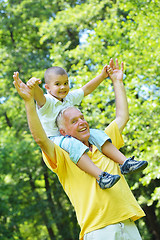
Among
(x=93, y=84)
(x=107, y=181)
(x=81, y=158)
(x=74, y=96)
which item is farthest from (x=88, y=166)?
(x=93, y=84)

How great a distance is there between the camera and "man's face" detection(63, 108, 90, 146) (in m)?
2.30

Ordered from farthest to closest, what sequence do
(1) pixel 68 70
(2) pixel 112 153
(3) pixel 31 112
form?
(1) pixel 68 70
(2) pixel 112 153
(3) pixel 31 112

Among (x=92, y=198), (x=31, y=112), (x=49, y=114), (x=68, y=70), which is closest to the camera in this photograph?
(x=31, y=112)

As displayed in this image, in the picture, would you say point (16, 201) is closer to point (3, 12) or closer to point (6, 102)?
point (6, 102)

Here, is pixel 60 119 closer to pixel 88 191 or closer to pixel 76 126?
pixel 76 126

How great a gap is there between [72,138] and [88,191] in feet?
1.26

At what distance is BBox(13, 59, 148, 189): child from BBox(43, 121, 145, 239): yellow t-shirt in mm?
72

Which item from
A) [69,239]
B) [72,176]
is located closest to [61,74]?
[72,176]

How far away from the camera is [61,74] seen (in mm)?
2631

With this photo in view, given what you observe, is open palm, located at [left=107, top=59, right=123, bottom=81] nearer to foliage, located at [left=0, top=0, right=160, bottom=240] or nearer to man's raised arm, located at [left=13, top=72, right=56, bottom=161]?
man's raised arm, located at [left=13, top=72, right=56, bottom=161]

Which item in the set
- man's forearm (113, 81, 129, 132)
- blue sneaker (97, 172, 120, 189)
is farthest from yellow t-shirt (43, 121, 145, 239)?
man's forearm (113, 81, 129, 132)

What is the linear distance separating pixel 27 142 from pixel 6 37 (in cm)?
541

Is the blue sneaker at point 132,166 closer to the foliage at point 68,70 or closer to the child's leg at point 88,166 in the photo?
the child's leg at point 88,166

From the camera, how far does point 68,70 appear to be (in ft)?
40.8
